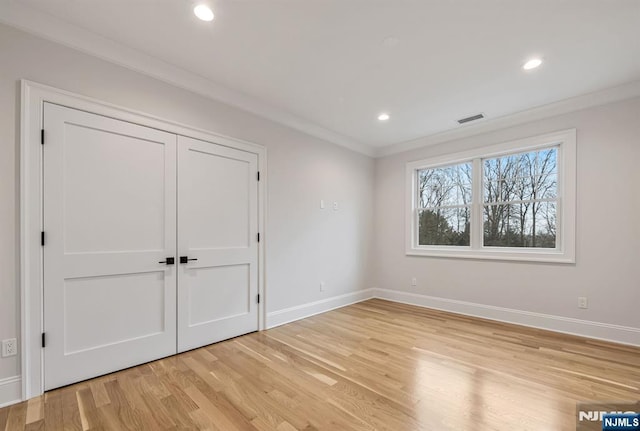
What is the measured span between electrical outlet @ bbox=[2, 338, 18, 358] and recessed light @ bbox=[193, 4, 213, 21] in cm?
262

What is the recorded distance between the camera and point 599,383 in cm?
220

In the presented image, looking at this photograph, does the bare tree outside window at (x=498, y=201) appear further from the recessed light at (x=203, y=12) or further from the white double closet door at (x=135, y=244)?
the recessed light at (x=203, y=12)

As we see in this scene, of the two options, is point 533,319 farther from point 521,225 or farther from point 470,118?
point 470,118

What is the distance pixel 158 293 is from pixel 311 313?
207 centimetres

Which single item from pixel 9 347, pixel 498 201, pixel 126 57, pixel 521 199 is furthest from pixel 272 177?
pixel 521 199

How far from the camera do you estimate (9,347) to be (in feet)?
6.39

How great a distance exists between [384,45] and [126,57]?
7.24ft

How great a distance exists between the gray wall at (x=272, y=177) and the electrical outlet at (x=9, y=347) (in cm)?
3

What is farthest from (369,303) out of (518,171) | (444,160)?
(518,171)

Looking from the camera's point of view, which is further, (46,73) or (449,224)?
(449,224)

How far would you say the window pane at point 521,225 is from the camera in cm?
361

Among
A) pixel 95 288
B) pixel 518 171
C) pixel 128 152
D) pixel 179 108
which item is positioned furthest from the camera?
pixel 518 171

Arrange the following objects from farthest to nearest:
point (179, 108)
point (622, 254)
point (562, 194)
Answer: point (562, 194), point (622, 254), point (179, 108)

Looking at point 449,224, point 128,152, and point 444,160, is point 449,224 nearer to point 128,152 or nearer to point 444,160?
point 444,160
